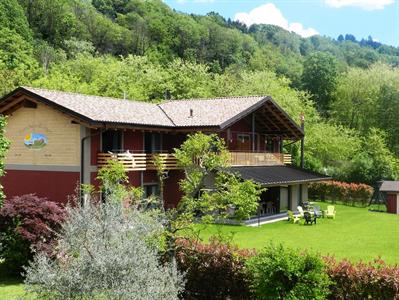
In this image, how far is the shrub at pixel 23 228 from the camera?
50.3 feet

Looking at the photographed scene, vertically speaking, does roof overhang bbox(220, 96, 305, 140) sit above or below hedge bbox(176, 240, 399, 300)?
above

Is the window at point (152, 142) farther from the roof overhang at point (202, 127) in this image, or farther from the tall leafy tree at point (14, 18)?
the tall leafy tree at point (14, 18)

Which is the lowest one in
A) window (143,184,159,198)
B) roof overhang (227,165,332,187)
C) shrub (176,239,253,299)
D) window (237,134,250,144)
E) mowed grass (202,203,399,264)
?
mowed grass (202,203,399,264)

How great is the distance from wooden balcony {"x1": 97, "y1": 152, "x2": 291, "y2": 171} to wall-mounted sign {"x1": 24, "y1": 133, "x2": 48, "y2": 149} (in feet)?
11.5

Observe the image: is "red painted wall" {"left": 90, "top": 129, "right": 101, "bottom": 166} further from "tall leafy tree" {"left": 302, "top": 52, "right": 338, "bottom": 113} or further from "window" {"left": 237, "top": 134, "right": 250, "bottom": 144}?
"tall leafy tree" {"left": 302, "top": 52, "right": 338, "bottom": 113}

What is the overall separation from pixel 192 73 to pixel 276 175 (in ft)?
100

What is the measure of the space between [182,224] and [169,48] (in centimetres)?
8700

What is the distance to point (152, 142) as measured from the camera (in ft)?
96.5

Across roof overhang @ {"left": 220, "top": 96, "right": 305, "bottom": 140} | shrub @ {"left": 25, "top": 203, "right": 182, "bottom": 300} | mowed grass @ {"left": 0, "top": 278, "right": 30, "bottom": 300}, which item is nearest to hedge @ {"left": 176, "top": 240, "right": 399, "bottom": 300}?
shrub @ {"left": 25, "top": 203, "right": 182, "bottom": 300}

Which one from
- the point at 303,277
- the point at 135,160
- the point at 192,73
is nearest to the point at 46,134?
the point at 135,160

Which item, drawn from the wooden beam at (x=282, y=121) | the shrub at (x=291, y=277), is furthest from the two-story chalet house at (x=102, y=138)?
the shrub at (x=291, y=277)

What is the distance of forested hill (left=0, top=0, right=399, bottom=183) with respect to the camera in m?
49.8

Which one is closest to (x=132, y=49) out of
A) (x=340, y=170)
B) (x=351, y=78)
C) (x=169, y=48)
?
(x=169, y=48)

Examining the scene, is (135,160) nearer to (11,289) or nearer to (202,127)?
(202,127)
